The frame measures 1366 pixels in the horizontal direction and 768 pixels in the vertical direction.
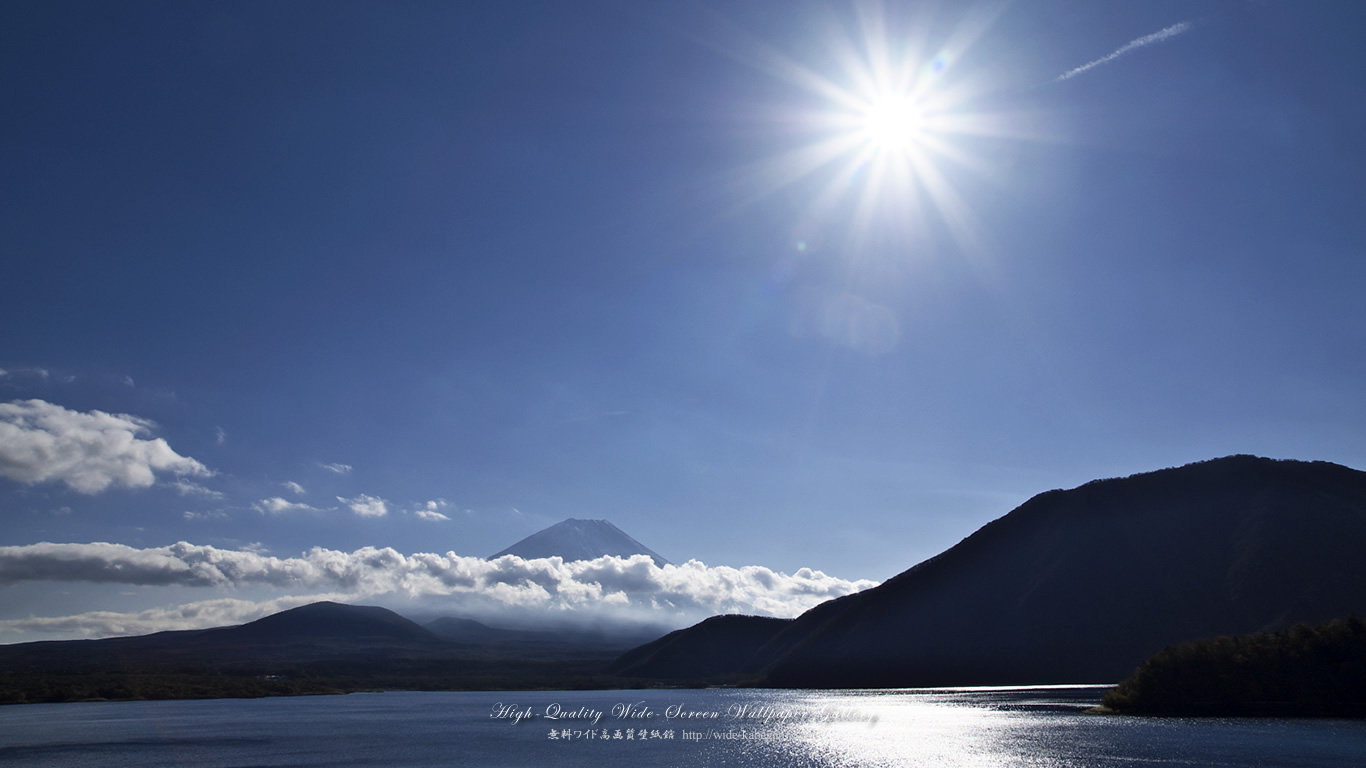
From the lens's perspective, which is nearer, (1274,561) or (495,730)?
(495,730)

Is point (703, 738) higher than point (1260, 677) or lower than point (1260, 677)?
lower

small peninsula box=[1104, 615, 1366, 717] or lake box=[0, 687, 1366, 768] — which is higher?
small peninsula box=[1104, 615, 1366, 717]

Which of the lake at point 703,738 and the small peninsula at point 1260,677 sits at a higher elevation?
the small peninsula at point 1260,677

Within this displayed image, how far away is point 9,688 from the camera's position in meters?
177

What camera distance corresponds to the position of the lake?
67.8 metres

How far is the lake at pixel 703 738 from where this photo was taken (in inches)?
2670

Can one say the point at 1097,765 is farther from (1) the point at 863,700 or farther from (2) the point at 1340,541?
(2) the point at 1340,541

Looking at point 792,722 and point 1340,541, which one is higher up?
point 1340,541

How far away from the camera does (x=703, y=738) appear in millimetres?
89188

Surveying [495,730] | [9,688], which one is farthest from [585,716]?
[9,688]

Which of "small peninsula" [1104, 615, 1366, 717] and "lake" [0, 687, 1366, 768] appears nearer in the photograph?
"lake" [0, 687, 1366, 768]

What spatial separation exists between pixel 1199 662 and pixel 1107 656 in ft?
295

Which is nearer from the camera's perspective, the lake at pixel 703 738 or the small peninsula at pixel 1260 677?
the lake at pixel 703 738

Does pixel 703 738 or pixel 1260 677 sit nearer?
pixel 703 738
